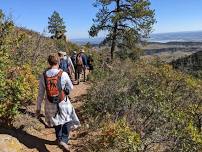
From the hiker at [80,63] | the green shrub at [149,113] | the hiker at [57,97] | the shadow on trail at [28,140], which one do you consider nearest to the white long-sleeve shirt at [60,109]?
the hiker at [57,97]

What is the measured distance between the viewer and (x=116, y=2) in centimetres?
3184

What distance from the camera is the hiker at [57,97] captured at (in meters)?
7.25

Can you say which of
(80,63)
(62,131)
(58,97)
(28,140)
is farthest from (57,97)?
(80,63)

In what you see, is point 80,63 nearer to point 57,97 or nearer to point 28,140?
point 28,140

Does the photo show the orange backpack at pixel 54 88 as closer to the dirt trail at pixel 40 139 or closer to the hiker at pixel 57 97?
the hiker at pixel 57 97

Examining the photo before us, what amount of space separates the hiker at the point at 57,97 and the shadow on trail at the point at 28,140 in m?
0.69

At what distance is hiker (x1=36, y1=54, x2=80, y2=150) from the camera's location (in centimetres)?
725

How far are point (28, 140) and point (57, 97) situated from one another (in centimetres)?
145

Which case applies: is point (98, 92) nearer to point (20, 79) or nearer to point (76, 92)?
point (20, 79)

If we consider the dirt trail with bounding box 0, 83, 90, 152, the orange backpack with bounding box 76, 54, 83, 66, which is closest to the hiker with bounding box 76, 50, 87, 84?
the orange backpack with bounding box 76, 54, 83, 66

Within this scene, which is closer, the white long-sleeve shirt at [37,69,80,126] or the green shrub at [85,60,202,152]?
the white long-sleeve shirt at [37,69,80,126]

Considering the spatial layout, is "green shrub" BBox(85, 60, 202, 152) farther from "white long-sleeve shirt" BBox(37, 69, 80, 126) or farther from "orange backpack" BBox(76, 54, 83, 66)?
"orange backpack" BBox(76, 54, 83, 66)

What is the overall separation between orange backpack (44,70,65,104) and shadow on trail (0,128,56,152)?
1.20m

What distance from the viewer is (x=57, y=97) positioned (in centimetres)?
727
